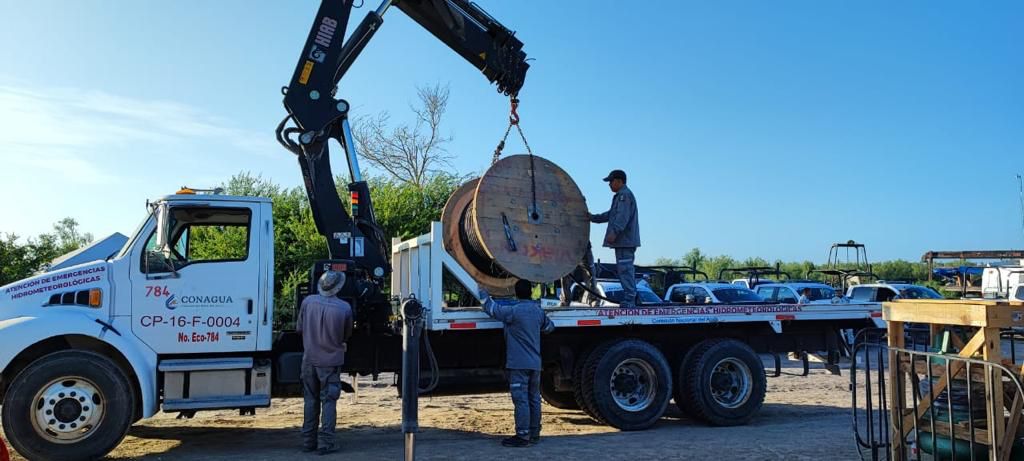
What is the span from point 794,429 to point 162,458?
22.8 feet

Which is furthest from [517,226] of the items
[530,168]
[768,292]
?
[768,292]

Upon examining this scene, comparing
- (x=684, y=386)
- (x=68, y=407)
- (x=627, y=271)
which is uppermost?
(x=627, y=271)

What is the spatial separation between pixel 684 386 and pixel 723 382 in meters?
0.58

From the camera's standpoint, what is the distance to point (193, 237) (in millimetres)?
8961

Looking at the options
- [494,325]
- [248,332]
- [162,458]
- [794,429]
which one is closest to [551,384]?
[494,325]

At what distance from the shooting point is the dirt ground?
25.7ft

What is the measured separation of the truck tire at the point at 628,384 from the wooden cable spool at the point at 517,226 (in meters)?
1.15

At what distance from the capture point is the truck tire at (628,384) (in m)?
9.08

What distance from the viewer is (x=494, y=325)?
28.3 ft

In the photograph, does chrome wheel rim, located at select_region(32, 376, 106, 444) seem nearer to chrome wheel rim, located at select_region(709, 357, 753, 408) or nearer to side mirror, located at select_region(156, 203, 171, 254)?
side mirror, located at select_region(156, 203, 171, 254)

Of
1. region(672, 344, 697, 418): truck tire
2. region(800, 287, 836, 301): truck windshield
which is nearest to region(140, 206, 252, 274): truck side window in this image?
region(672, 344, 697, 418): truck tire

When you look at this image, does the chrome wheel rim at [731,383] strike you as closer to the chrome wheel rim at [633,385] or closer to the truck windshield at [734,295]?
the chrome wheel rim at [633,385]

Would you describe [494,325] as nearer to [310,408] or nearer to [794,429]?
[310,408]

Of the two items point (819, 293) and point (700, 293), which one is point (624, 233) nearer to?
point (700, 293)
